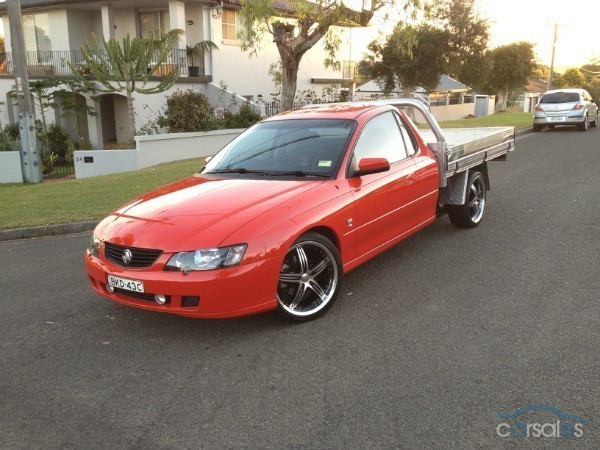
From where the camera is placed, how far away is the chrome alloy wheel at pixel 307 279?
4.35 metres

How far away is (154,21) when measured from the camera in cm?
2477

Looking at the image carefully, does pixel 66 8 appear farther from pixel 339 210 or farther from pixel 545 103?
pixel 339 210

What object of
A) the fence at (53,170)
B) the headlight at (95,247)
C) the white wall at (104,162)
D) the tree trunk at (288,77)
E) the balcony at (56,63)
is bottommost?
the fence at (53,170)

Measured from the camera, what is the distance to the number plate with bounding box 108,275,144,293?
400 cm

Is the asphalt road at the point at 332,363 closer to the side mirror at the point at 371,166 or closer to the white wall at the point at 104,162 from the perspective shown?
the side mirror at the point at 371,166

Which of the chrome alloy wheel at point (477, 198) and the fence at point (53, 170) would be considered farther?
the fence at point (53, 170)

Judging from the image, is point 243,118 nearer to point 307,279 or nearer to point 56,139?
point 56,139

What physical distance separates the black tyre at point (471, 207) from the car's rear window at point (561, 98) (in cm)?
1768

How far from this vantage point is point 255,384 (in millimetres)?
3555

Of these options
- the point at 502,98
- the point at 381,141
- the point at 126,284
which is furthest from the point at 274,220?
the point at 502,98

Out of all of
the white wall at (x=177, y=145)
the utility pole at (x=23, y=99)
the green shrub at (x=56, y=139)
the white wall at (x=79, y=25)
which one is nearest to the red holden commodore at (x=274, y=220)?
the utility pole at (x=23, y=99)

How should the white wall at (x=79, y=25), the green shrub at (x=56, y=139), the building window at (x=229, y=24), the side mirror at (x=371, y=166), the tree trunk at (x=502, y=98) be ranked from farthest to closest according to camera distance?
1. the tree trunk at (x=502, y=98)
2. the building window at (x=229, y=24)
3. the white wall at (x=79, y=25)
4. the green shrub at (x=56, y=139)
5. the side mirror at (x=371, y=166)

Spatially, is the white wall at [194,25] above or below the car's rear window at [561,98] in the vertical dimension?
above

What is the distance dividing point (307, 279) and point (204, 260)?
93cm
